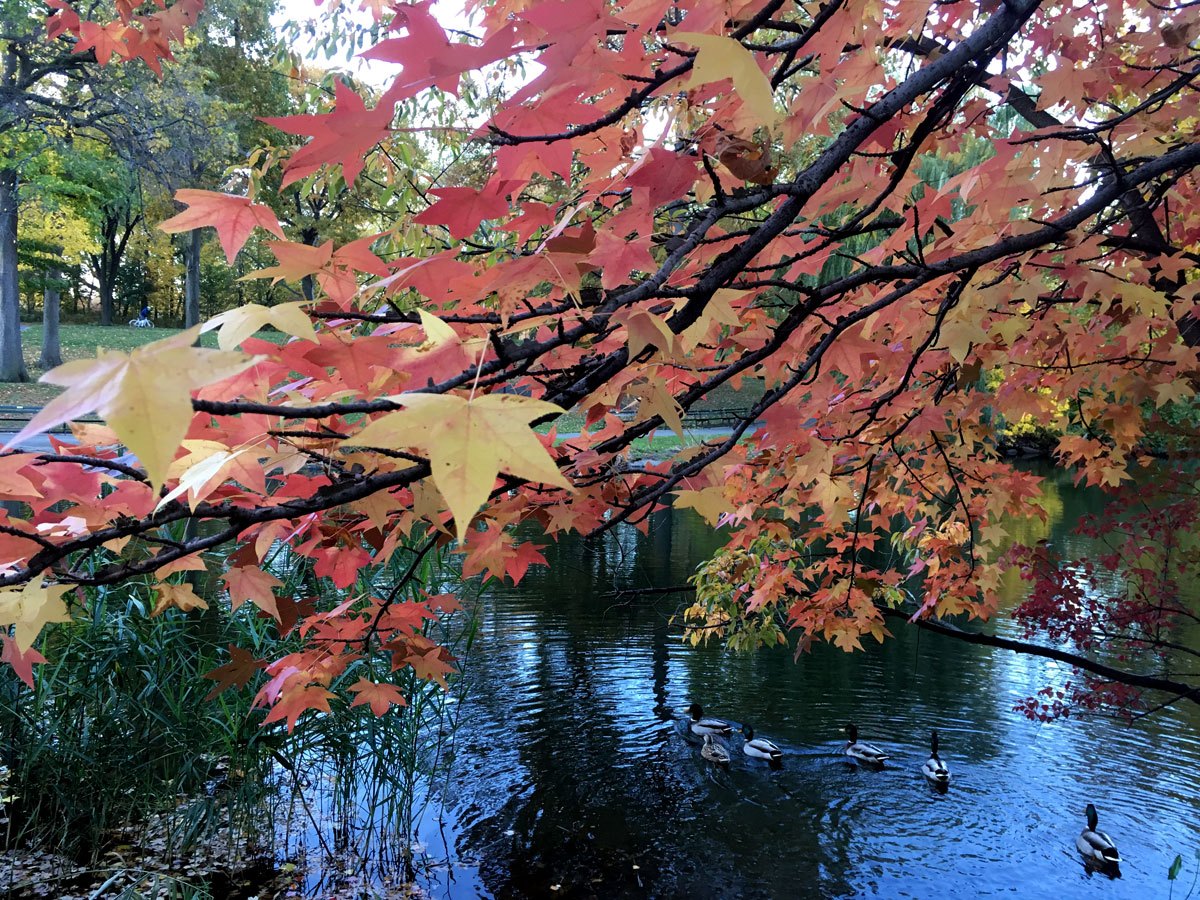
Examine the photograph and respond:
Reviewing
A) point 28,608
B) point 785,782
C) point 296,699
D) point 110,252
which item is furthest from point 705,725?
point 110,252

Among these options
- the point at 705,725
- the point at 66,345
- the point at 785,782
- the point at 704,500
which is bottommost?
the point at 785,782

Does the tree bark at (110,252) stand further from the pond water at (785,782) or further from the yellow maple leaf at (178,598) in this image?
the yellow maple leaf at (178,598)

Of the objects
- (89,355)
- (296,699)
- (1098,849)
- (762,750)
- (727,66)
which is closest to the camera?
(727,66)

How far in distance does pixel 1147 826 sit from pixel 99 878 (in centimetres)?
633

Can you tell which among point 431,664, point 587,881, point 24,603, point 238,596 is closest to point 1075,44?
point 431,664

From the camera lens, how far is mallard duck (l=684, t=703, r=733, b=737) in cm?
641

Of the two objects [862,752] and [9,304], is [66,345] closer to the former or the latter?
[9,304]

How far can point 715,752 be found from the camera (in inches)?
238

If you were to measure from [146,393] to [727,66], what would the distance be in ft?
1.94

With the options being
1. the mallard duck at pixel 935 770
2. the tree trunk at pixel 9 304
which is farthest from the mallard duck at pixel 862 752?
the tree trunk at pixel 9 304

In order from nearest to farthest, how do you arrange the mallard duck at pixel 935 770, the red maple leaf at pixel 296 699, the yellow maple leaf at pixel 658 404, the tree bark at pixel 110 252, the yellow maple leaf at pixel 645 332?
1. the yellow maple leaf at pixel 645 332
2. the yellow maple leaf at pixel 658 404
3. the red maple leaf at pixel 296 699
4. the mallard duck at pixel 935 770
5. the tree bark at pixel 110 252

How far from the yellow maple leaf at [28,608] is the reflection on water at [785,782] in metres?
2.77

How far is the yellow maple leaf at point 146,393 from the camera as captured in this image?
1.65 ft

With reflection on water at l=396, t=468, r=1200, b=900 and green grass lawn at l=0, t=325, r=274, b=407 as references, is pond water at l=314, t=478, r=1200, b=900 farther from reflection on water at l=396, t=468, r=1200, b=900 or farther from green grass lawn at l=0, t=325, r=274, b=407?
green grass lawn at l=0, t=325, r=274, b=407
